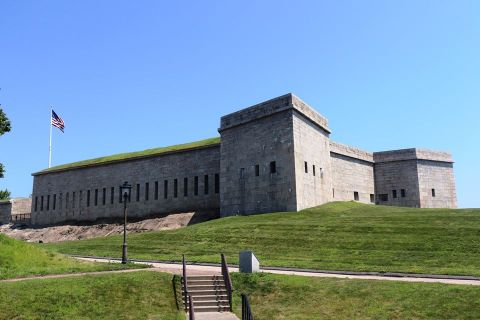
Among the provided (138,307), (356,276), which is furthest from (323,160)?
(138,307)

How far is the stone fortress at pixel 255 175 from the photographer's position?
36.5 m

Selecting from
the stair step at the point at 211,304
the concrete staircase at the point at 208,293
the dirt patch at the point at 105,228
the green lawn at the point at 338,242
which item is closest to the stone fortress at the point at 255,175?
the dirt patch at the point at 105,228

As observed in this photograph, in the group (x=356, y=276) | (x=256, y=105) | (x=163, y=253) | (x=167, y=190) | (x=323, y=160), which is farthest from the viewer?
(x=167, y=190)

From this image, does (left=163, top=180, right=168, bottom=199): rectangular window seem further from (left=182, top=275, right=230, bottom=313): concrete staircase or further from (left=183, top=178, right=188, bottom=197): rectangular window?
(left=182, top=275, right=230, bottom=313): concrete staircase

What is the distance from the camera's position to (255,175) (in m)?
37.8

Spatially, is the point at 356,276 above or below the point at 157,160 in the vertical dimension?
below

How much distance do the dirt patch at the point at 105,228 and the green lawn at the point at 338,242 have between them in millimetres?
7983

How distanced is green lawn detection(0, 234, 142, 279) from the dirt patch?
1969 centimetres

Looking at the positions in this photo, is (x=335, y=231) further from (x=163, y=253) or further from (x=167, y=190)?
(x=167, y=190)

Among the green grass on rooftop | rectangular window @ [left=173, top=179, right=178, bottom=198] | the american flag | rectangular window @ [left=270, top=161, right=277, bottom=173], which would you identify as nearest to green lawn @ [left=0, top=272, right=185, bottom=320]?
rectangular window @ [left=270, top=161, right=277, bottom=173]

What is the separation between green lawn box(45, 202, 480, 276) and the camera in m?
18.6

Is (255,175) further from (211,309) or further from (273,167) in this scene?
(211,309)

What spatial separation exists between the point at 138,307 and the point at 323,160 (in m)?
30.7

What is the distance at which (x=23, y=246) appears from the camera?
20.1 m
